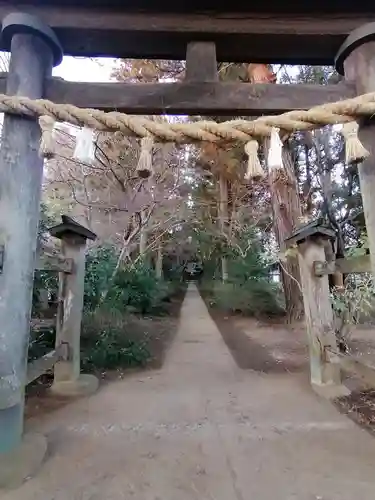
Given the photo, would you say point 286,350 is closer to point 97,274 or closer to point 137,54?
point 97,274

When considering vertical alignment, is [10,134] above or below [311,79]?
below

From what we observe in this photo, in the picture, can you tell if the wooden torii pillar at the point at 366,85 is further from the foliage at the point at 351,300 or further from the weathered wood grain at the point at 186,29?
the foliage at the point at 351,300

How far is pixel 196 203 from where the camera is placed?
9945mm

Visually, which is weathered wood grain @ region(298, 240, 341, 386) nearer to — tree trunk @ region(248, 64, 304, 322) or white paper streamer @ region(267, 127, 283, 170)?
white paper streamer @ region(267, 127, 283, 170)

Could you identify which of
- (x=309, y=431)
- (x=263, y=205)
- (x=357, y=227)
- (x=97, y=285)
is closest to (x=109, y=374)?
(x=97, y=285)

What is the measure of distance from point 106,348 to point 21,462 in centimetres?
228

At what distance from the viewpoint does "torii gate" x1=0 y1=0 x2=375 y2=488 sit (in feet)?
6.03

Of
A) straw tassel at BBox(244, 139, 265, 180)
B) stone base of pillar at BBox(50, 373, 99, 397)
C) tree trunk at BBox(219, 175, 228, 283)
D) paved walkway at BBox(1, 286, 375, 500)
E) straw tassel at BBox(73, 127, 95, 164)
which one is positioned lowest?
paved walkway at BBox(1, 286, 375, 500)

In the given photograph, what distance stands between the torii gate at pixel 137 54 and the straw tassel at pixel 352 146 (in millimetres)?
368

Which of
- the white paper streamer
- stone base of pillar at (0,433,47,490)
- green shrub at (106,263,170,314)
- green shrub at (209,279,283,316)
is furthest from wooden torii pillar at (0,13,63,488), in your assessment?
green shrub at (209,279,283,316)

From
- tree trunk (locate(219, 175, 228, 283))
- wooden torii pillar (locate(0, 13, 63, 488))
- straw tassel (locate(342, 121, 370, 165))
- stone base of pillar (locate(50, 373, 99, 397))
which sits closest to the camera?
straw tassel (locate(342, 121, 370, 165))

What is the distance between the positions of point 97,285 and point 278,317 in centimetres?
460

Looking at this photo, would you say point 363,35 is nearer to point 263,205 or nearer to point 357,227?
point 357,227

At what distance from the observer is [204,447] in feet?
6.57
